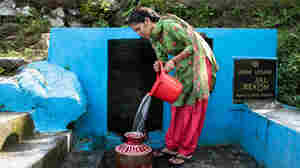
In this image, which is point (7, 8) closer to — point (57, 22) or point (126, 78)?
point (57, 22)

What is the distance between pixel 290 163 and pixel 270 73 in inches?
62.4

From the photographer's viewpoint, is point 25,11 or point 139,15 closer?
point 139,15

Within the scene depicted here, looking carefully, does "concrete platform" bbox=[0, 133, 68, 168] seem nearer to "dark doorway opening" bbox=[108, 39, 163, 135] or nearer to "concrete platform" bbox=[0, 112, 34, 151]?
"concrete platform" bbox=[0, 112, 34, 151]

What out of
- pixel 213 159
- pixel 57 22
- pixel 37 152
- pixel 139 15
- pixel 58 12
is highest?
pixel 58 12

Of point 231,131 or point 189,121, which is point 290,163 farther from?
point 231,131

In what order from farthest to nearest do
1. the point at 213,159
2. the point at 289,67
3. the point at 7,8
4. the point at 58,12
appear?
the point at 58,12 < the point at 7,8 < the point at 289,67 < the point at 213,159

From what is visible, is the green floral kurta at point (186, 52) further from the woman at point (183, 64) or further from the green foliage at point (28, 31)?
the green foliage at point (28, 31)

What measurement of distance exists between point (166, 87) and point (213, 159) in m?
1.24

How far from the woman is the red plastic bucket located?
6.2 inches

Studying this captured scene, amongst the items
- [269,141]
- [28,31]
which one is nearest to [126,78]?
[269,141]

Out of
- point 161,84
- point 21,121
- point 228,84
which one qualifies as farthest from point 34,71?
point 228,84

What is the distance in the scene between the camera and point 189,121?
3.12m

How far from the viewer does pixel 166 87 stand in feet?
8.96

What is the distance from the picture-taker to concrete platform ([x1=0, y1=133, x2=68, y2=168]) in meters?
2.18
